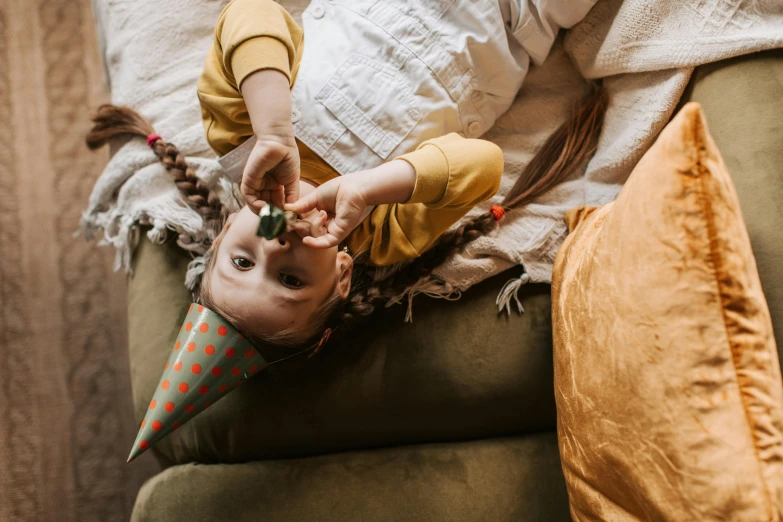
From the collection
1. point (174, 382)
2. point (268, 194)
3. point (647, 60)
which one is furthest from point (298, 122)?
point (647, 60)

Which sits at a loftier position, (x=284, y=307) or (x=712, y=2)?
(x=712, y=2)

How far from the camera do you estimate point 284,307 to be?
0.81m

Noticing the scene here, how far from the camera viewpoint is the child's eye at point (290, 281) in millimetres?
811

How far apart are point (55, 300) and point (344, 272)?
0.85m

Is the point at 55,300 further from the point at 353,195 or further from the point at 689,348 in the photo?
the point at 689,348

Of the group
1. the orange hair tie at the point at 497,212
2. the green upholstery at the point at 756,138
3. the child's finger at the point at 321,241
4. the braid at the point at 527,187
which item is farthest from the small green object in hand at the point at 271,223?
the green upholstery at the point at 756,138

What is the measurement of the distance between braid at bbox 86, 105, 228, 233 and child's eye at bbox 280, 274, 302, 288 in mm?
242

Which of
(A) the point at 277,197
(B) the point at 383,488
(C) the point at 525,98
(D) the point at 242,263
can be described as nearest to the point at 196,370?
(D) the point at 242,263

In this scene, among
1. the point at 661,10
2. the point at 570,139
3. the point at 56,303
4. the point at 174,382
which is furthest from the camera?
the point at 56,303

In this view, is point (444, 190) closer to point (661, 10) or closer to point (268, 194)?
point (268, 194)

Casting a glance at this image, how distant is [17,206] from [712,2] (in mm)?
1475

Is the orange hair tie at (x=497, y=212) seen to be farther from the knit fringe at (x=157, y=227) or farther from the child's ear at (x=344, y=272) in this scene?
the knit fringe at (x=157, y=227)

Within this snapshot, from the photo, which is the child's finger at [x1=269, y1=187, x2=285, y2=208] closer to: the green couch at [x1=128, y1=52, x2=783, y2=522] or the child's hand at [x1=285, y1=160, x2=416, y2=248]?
the child's hand at [x1=285, y1=160, x2=416, y2=248]

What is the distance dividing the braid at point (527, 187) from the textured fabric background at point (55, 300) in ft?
2.40
